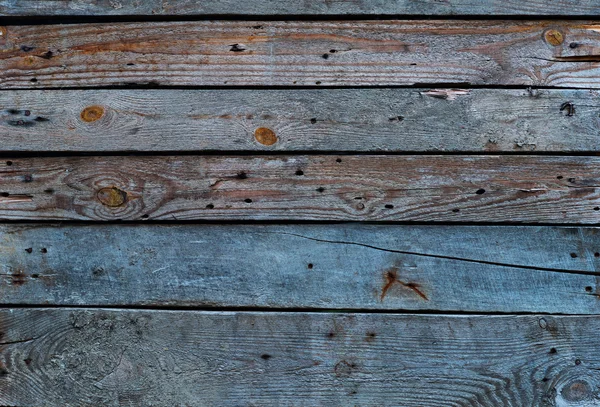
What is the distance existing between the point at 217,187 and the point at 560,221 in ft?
3.36

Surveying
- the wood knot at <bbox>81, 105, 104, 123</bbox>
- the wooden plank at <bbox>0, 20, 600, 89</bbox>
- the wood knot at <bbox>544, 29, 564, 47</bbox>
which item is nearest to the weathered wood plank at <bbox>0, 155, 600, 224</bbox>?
the wood knot at <bbox>81, 105, 104, 123</bbox>

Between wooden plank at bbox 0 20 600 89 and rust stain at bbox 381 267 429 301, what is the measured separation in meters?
0.57

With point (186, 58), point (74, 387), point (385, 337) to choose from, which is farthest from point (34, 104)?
point (385, 337)

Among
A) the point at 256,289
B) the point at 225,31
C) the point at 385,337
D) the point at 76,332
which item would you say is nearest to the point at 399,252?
the point at 385,337

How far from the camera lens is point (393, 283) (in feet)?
5.39

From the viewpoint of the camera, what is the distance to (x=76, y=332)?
5.44ft

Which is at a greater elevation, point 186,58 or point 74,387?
point 186,58

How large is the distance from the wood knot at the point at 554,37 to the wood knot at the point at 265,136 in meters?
0.88

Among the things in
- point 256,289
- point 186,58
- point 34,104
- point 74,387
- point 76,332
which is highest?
point 186,58

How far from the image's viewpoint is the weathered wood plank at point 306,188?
5.35 feet

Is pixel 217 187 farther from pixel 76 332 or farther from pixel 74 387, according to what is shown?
pixel 74 387

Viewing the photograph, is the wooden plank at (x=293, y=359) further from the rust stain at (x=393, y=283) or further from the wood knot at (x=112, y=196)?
the wood knot at (x=112, y=196)

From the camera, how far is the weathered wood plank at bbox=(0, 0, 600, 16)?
167cm

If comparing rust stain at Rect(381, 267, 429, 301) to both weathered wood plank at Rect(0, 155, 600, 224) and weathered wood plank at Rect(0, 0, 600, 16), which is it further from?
weathered wood plank at Rect(0, 0, 600, 16)
